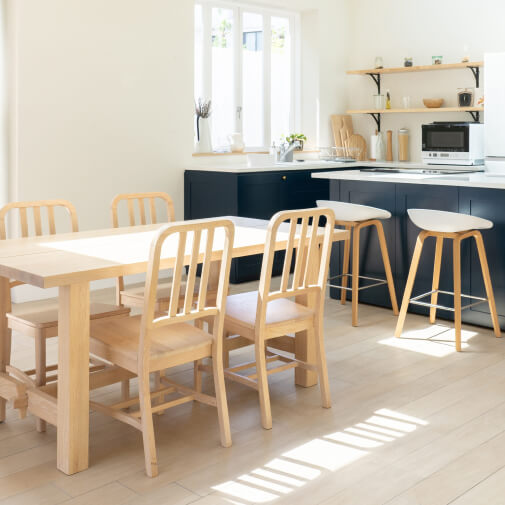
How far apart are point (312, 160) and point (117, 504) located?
4.95 m

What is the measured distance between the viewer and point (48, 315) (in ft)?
9.77

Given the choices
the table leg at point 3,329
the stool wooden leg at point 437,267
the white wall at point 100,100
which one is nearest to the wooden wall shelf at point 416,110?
the white wall at point 100,100

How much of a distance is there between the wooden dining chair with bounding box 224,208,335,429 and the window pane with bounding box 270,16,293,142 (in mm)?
3775

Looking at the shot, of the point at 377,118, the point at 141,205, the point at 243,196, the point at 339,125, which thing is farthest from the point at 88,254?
the point at 377,118

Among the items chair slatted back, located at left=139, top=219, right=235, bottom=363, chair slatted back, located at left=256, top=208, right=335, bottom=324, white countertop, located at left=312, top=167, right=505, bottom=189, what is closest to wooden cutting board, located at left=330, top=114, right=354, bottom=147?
white countertop, located at left=312, top=167, right=505, bottom=189

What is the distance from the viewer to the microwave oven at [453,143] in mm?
5883

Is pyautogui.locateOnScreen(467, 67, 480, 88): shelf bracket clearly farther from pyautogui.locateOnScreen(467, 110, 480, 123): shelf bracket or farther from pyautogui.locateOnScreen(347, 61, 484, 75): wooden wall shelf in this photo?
pyautogui.locateOnScreen(467, 110, 480, 123): shelf bracket

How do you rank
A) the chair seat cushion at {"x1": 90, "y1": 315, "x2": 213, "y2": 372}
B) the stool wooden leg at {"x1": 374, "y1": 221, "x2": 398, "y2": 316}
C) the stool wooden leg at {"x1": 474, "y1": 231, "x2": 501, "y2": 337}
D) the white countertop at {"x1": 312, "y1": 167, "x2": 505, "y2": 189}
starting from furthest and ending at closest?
the stool wooden leg at {"x1": 374, "y1": 221, "x2": 398, "y2": 316} → the white countertop at {"x1": 312, "y1": 167, "x2": 505, "y2": 189} → the stool wooden leg at {"x1": 474, "y1": 231, "x2": 501, "y2": 337} → the chair seat cushion at {"x1": 90, "y1": 315, "x2": 213, "y2": 372}

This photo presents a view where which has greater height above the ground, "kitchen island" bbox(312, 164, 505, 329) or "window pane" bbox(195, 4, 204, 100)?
"window pane" bbox(195, 4, 204, 100)

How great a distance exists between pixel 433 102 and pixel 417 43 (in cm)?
61

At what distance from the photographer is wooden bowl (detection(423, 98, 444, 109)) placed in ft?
21.0

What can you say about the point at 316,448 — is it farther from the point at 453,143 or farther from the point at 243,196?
the point at 453,143

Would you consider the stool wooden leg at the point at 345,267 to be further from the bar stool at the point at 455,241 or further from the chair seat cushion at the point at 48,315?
the chair seat cushion at the point at 48,315

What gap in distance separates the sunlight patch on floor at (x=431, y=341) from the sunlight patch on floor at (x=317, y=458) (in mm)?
923
